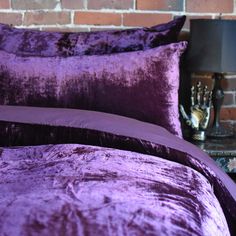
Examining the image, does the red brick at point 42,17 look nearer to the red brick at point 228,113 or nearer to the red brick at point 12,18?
the red brick at point 12,18

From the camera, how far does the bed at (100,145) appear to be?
924 mm

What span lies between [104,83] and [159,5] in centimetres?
78

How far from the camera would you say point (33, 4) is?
7.73ft

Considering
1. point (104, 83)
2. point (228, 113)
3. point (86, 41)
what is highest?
point (86, 41)

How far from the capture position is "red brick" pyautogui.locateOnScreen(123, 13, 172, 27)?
7.80ft

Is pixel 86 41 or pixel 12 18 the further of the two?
pixel 12 18

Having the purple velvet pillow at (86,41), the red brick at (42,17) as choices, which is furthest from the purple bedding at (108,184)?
the red brick at (42,17)

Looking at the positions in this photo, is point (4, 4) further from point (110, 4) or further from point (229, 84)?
point (229, 84)

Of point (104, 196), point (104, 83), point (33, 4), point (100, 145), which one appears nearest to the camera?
point (104, 196)

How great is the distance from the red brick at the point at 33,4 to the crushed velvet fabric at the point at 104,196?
1.26m

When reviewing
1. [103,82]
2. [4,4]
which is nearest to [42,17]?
[4,4]

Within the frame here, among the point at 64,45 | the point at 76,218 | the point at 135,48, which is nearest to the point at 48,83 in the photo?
the point at 64,45

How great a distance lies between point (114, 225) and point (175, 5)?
1705mm

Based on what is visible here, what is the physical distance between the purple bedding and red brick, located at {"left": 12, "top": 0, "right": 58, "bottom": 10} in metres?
0.94
